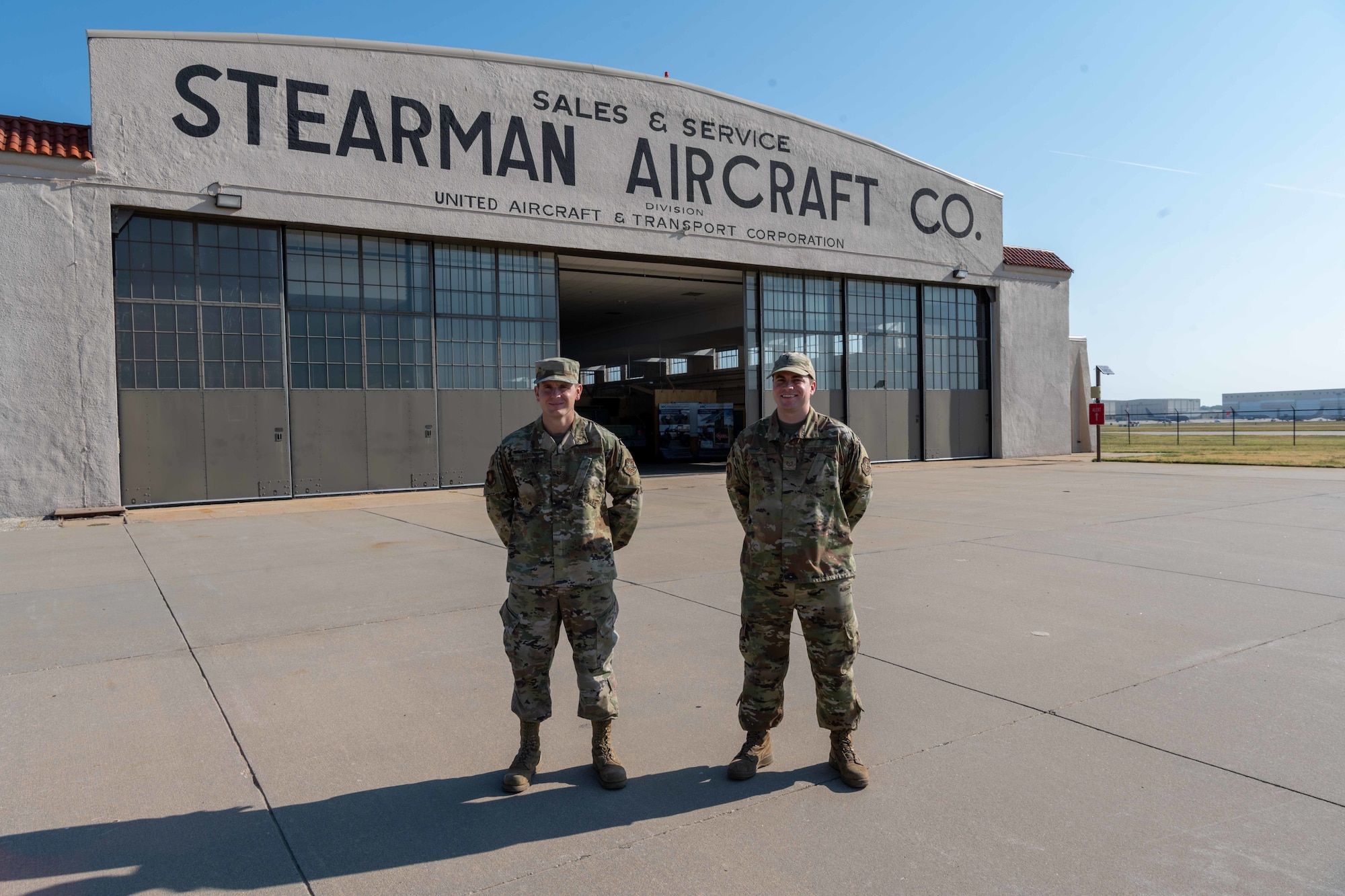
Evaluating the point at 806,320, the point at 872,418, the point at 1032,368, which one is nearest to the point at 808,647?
the point at 806,320

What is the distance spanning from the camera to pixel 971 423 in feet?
86.2

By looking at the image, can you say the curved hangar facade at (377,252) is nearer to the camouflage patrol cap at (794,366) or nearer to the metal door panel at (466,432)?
the metal door panel at (466,432)

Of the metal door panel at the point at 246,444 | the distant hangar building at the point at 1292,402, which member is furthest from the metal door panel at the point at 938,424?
the distant hangar building at the point at 1292,402

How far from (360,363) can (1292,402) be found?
184364mm

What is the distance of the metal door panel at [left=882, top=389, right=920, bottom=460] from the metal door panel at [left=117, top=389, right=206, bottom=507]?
1739 cm

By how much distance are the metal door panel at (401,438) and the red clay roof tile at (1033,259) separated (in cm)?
1831

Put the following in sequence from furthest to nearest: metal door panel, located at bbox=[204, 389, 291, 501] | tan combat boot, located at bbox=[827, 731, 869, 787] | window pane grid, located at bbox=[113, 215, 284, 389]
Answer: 1. metal door panel, located at bbox=[204, 389, 291, 501]
2. window pane grid, located at bbox=[113, 215, 284, 389]
3. tan combat boot, located at bbox=[827, 731, 869, 787]

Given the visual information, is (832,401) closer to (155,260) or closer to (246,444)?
(246,444)

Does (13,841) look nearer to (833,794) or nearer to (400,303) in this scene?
(833,794)

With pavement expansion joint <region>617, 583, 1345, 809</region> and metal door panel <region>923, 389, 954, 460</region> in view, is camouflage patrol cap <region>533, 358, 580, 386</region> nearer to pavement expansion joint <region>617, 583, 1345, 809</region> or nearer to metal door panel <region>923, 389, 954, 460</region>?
pavement expansion joint <region>617, 583, 1345, 809</region>

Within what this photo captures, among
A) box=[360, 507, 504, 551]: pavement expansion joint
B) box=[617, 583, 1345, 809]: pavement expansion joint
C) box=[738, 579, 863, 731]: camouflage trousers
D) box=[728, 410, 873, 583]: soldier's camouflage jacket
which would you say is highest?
box=[728, 410, 873, 583]: soldier's camouflage jacket

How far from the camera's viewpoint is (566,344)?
39062 millimetres

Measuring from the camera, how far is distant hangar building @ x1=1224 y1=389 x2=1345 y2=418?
413 ft

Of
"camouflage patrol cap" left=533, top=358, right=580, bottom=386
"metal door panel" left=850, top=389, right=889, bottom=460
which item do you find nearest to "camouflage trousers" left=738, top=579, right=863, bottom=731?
"camouflage patrol cap" left=533, top=358, right=580, bottom=386
